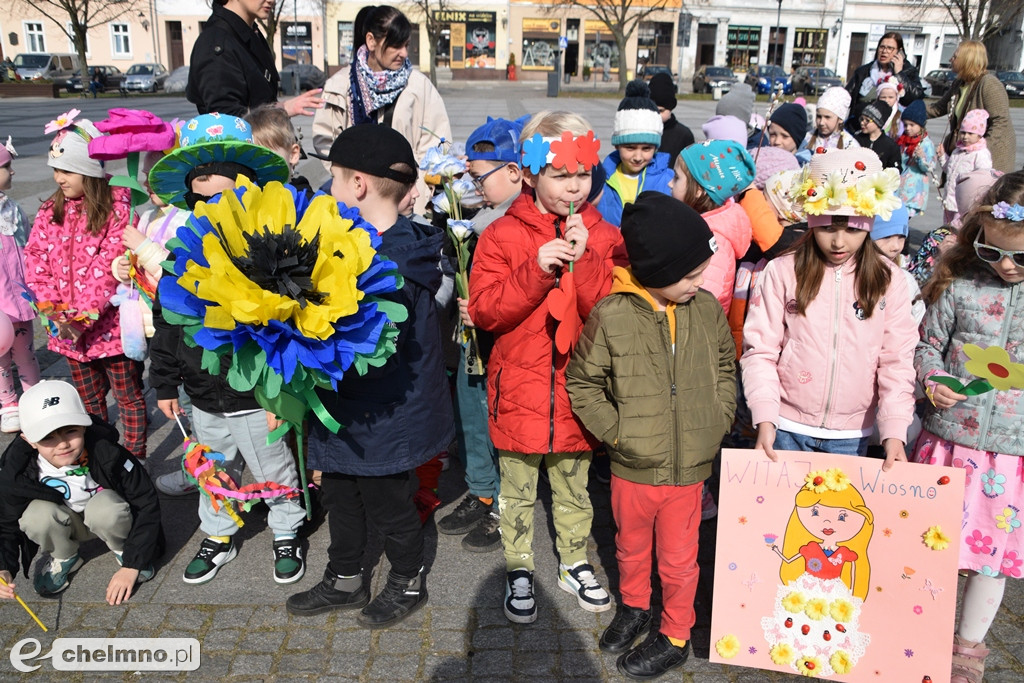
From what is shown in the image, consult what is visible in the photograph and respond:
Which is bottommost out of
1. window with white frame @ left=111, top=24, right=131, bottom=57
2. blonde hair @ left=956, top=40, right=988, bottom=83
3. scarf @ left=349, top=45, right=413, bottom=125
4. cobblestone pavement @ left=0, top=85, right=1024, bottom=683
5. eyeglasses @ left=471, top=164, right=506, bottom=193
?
cobblestone pavement @ left=0, top=85, right=1024, bottom=683

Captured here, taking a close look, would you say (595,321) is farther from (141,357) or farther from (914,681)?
(141,357)

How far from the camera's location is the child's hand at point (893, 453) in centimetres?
260

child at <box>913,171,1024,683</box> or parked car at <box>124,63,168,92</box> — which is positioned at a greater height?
parked car at <box>124,63,168,92</box>

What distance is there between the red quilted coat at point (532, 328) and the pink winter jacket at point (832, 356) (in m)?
0.59

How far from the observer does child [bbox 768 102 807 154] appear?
18.3 feet

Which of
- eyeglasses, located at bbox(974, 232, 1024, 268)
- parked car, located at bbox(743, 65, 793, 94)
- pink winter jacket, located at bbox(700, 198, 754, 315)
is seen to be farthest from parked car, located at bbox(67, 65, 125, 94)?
eyeglasses, located at bbox(974, 232, 1024, 268)

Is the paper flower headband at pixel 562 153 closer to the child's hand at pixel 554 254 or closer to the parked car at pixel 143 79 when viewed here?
the child's hand at pixel 554 254

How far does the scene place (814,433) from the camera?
2867 mm

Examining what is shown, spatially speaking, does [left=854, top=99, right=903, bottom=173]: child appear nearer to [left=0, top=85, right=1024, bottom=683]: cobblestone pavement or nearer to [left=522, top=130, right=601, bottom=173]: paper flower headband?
[left=0, top=85, right=1024, bottom=683]: cobblestone pavement

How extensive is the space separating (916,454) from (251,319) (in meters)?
2.37

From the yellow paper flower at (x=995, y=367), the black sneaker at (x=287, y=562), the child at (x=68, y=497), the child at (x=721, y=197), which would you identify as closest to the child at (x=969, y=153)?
the child at (x=721, y=197)

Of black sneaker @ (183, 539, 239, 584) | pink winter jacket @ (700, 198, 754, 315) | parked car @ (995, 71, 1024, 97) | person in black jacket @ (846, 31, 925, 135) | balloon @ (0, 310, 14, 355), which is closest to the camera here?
black sneaker @ (183, 539, 239, 584)

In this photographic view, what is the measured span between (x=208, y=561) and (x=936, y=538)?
2775mm

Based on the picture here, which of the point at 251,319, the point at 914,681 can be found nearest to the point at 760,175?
the point at 914,681
